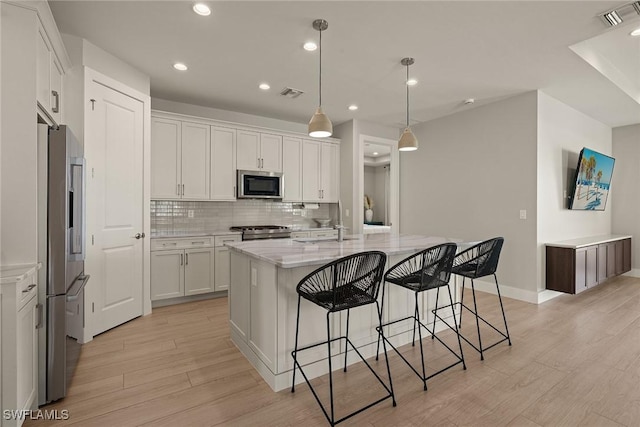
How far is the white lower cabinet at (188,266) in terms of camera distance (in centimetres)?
392

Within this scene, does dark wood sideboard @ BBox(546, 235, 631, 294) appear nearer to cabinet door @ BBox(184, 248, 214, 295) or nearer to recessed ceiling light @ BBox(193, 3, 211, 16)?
cabinet door @ BBox(184, 248, 214, 295)

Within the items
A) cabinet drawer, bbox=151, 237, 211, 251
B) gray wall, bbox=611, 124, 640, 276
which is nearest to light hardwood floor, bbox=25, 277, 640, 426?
cabinet drawer, bbox=151, 237, 211, 251

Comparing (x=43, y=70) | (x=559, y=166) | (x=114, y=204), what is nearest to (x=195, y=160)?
(x=114, y=204)

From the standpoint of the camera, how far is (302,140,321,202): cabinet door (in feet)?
17.8

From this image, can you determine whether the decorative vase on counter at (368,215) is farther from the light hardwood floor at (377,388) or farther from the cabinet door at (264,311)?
the cabinet door at (264,311)

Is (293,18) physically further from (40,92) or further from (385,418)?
(385,418)

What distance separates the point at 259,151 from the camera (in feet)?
16.2

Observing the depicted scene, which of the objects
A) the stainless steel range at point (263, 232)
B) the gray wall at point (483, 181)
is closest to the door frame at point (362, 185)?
the gray wall at point (483, 181)

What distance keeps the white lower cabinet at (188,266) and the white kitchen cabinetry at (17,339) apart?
6.86 ft

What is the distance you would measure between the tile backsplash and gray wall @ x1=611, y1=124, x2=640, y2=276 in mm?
5212

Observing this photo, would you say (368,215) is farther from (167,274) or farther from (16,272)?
(16,272)

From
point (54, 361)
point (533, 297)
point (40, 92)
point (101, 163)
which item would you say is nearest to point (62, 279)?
point (54, 361)

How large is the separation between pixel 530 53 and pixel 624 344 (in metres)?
2.86

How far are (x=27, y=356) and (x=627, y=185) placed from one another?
8.31m
